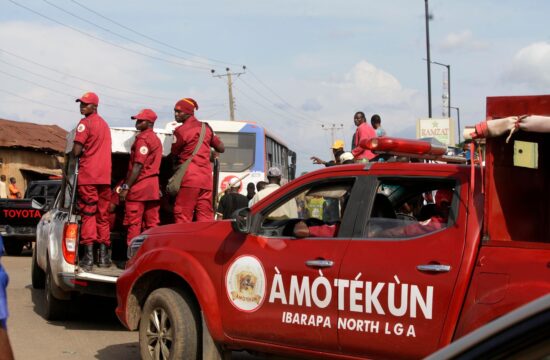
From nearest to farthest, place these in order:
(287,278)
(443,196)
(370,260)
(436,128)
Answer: (370,260) < (443,196) < (287,278) < (436,128)

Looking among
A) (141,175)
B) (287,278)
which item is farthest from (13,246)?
(287,278)

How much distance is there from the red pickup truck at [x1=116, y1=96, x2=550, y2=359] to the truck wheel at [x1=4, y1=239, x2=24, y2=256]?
45.9ft

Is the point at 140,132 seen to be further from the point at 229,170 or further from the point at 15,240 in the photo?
the point at 229,170

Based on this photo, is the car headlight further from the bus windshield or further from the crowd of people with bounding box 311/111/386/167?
the bus windshield

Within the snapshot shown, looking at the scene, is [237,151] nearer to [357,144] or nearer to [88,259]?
[357,144]

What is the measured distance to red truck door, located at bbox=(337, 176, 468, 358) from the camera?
5102mm

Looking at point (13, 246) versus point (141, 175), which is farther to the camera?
point (13, 246)

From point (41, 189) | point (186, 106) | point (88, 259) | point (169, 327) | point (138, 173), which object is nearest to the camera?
point (169, 327)

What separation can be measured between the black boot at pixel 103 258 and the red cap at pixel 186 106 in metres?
1.83

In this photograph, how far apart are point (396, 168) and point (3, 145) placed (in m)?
31.9

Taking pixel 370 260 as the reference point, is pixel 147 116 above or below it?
above

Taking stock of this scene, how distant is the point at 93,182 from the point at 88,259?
2.91 feet

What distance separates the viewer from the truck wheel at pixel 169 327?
21.0 feet

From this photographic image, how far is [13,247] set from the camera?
20203 mm
